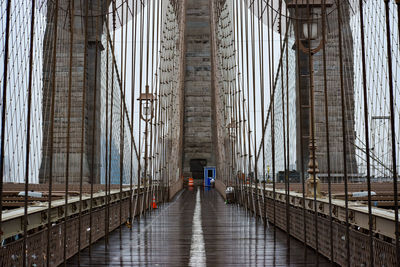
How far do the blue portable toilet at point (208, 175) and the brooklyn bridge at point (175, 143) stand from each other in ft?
0.23

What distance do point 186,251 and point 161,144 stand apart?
6.33m

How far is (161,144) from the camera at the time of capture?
31.9 feet

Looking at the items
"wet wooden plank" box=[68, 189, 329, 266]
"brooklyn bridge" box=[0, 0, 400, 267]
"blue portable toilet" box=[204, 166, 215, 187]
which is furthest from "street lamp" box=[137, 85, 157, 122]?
"blue portable toilet" box=[204, 166, 215, 187]

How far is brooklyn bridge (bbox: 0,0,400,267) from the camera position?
2.58 metres

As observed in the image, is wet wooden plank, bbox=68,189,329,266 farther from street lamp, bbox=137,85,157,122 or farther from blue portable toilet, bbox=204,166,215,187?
blue portable toilet, bbox=204,166,215,187

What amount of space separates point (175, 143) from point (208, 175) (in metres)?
8.51

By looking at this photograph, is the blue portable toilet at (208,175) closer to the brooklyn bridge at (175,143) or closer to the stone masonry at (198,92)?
the brooklyn bridge at (175,143)

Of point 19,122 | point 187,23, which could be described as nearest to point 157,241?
point 19,122

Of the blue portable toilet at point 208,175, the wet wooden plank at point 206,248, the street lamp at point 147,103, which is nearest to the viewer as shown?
the wet wooden plank at point 206,248

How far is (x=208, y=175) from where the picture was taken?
72.2ft

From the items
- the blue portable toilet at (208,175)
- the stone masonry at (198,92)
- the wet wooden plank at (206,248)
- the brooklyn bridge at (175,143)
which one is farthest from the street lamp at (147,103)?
the stone masonry at (198,92)

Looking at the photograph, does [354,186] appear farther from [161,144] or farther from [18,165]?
[18,165]

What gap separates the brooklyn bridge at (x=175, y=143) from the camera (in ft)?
8.47

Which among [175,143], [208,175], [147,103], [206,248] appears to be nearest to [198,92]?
[208,175]
